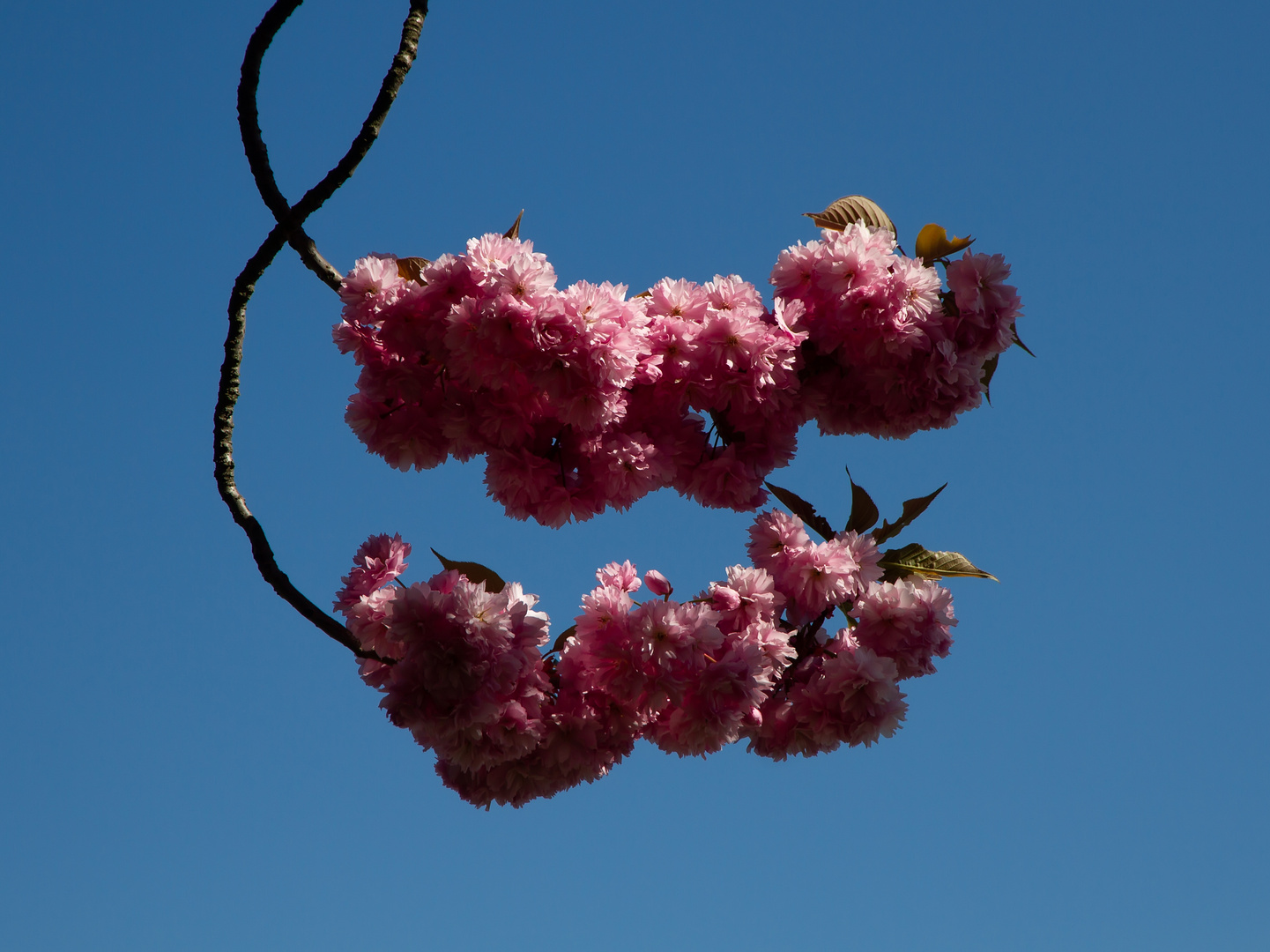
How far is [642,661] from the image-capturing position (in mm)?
3232

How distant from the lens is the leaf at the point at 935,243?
3.63m

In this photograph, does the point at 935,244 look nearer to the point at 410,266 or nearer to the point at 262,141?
the point at 410,266

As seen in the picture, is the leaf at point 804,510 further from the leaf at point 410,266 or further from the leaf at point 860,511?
the leaf at point 410,266

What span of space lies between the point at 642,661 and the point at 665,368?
933 mm

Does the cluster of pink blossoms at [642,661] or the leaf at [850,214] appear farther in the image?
the leaf at [850,214]

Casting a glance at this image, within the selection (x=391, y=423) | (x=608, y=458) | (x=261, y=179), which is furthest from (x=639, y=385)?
(x=261, y=179)

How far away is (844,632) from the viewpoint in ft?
12.0

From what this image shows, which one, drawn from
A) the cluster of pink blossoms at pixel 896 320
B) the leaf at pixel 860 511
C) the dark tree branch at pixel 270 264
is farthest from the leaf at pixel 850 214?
the dark tree branch at pixel 270 264

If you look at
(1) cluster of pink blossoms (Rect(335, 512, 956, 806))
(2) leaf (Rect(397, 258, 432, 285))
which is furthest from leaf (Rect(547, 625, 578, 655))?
(2) leaf (Rect(397, 258, 432, 285))

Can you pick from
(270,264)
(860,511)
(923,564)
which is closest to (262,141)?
(270,264)

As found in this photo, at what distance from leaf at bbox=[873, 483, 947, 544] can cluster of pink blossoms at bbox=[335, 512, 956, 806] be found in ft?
0.64

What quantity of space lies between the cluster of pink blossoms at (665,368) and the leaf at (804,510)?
0.06 meters

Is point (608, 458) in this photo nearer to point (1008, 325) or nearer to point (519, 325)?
point (519, 325)

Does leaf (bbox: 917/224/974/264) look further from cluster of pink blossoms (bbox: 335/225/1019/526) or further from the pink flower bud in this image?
the pink flower bud
